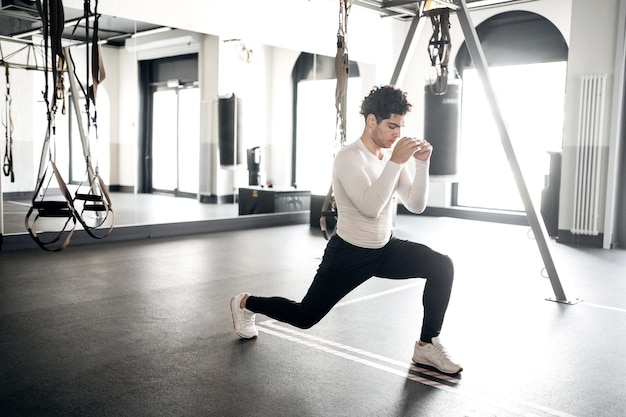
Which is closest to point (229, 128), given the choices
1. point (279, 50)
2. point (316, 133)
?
point (279, 50)

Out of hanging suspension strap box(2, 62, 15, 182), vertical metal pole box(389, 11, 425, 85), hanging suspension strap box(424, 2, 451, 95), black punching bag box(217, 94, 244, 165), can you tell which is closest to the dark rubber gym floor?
hanging suspension strap box(2, 62, 15, 182)

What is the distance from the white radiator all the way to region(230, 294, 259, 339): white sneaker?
5429 millimetres

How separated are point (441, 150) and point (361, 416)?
240cm

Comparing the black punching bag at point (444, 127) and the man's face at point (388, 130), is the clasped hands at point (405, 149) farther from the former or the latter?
the black punching bag at point (444, 127)

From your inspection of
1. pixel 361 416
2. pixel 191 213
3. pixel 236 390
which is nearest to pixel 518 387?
pixel 361 416

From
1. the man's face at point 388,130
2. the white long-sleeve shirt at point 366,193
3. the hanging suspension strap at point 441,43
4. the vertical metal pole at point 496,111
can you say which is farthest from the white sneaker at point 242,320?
the vertical metal pole at point 496,111

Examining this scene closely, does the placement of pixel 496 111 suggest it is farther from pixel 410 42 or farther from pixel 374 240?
pixel 374 240

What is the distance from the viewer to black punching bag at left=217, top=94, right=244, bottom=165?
8.12 meters

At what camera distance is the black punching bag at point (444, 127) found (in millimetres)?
4332

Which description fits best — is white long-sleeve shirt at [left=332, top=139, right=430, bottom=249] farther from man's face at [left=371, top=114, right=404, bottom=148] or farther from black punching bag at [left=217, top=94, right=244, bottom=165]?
black punching bag at [left=217, top=94, right=244, bottom=165]

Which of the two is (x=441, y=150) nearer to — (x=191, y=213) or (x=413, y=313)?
(x=413, y=313)

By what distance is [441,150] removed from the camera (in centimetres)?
435

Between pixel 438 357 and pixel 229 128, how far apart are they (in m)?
5.85

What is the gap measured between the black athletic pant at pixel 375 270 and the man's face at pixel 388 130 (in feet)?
1.56
